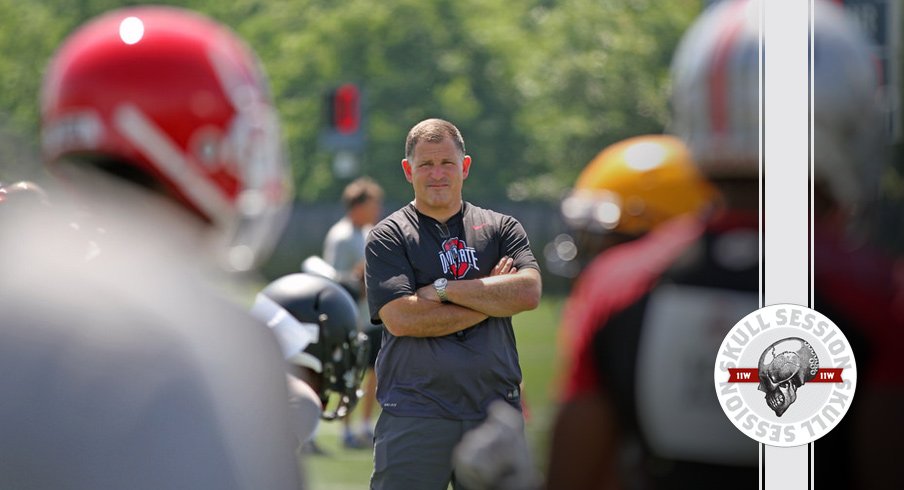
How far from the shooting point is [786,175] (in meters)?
2.16

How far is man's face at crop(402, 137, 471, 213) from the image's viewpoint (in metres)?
3.73

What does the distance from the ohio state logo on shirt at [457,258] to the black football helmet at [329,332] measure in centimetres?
32

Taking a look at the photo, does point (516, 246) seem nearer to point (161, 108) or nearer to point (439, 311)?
point (439, 311)

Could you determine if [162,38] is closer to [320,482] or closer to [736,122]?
[736,122]

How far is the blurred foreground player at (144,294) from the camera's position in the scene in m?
1.35

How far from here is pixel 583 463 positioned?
178 centimetres

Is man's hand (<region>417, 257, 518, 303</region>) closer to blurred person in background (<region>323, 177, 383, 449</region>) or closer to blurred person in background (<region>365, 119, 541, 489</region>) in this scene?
blurred person in background (<region>365, 119, 541, 489</region>)

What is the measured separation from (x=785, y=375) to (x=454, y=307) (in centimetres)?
121

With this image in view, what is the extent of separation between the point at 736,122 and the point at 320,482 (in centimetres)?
462

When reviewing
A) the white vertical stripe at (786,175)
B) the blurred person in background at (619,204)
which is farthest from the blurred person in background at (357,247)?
the white vertical stripe at (786,175)

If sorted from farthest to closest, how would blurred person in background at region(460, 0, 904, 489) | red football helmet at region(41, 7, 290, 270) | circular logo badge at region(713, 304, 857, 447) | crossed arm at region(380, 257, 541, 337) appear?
crossed arm at region(380, 257, 541, 337) → circular logo badge at region(713, 304, 857, 447) → blurred person in background at region(460, 0, 904, 489) → red football helmet at region(41, 7, 290, 270)

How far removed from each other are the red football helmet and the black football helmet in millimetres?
1609

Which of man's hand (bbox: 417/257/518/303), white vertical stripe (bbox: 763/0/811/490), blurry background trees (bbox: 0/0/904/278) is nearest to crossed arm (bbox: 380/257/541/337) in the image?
man's hand (bbox: 417/257/518/303)

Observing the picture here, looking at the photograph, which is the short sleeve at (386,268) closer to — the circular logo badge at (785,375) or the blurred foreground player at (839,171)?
the circular logo badge at (785,375)
